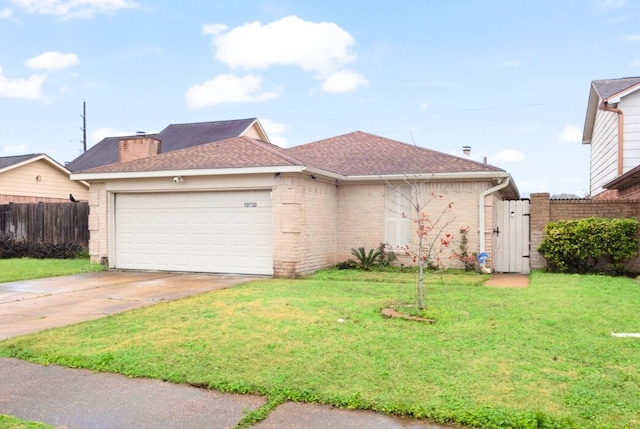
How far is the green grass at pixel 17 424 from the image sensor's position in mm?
3642

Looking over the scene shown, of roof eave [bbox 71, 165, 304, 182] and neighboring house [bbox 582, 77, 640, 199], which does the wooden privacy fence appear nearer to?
roof eave [bbox 71, 165, 304, 182]

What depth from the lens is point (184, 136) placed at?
3102 centimetres

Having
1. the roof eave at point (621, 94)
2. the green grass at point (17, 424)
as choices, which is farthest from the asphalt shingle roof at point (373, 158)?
the green grass at point (17, 424)

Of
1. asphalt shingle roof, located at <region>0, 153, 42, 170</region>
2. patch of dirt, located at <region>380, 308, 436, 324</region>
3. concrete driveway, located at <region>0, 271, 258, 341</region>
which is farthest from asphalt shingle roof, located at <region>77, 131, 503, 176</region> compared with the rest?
asphalt shingle roof, located at <region>0, 153, 42, 170</region>

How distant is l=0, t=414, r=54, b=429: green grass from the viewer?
3.64 meters

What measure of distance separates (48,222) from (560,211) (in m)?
16.0

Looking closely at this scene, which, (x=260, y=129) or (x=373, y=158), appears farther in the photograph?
(x=260, y=129)

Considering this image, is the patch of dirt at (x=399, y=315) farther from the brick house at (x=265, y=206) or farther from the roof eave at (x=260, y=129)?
the roof eave at (x=260, y=129)

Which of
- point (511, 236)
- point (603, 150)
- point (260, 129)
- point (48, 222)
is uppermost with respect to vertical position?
point (260, 129)

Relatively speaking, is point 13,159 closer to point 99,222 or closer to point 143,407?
point 99,222

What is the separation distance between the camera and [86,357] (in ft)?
17.1

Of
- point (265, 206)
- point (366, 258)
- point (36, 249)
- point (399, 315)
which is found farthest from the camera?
point (36, 249)

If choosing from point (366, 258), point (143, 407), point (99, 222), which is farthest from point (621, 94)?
point (143, 407)

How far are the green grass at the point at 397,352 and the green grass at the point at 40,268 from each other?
5.60 meters
